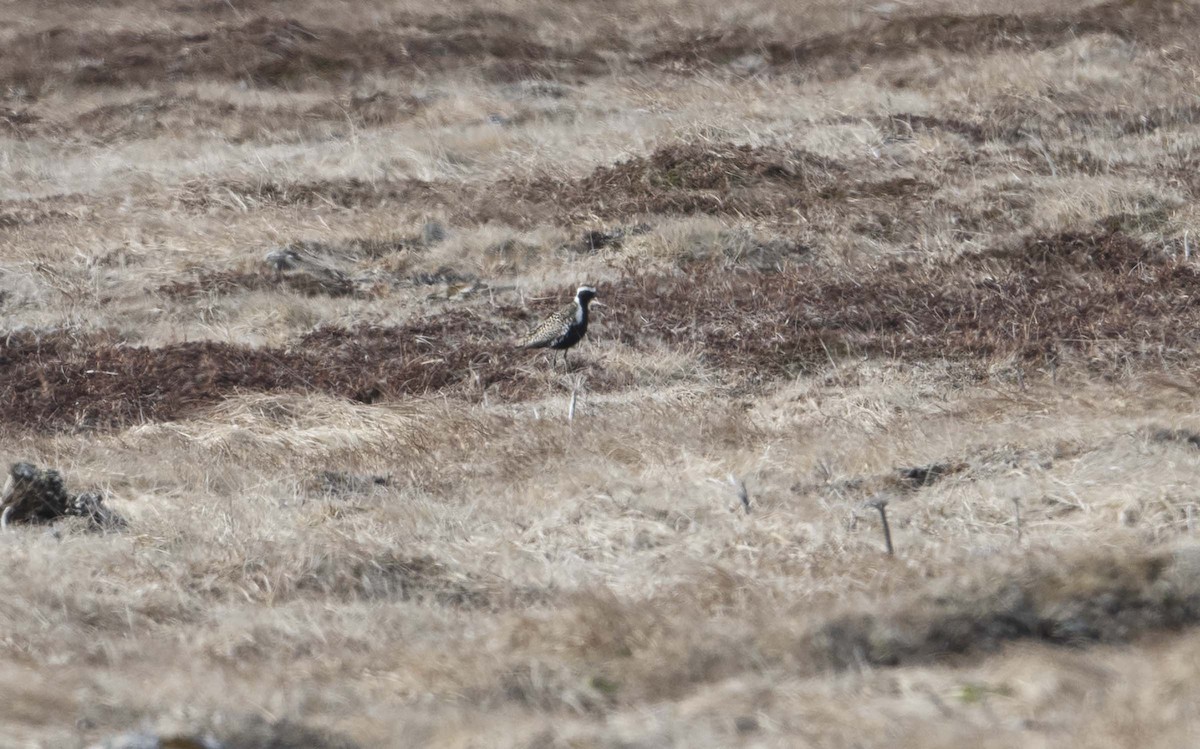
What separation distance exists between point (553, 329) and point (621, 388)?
0.85 meters

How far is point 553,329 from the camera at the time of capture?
12.3 metres

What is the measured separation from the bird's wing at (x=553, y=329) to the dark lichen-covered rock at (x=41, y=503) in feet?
16.4

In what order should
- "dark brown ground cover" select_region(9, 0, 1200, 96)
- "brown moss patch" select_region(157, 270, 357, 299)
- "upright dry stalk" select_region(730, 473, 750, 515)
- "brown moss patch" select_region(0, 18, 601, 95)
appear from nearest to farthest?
"upright dry stalk" select_region(730, 473, 750, 515) < "brown moss patch" select_region(157, 270, 357, 299) < "dark brown ground cover" select_region(9, 0, 1200, 96) < "brown moss patch" select_region(0, 18, 601, 95)

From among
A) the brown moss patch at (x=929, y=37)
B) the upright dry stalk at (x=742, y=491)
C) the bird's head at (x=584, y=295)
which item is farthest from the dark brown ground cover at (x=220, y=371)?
the brown moss patch at (x=929, y=37)

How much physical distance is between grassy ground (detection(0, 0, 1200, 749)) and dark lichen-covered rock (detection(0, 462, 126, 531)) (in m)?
0.41

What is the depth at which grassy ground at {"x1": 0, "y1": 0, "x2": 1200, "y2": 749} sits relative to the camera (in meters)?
5.13

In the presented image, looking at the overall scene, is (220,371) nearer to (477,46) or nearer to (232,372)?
(232,372)

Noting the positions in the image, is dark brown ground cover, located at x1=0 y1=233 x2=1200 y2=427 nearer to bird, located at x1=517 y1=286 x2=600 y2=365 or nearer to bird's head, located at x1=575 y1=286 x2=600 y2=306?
bird, located at x1=517 y1=286 x2=600 y2=365

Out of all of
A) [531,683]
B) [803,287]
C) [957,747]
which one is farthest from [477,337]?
[957,747]

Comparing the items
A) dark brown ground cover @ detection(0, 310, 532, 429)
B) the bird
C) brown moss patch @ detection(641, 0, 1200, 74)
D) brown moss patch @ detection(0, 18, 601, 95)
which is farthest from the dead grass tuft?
brown moss patch @ detection(0, 18, 601, 95)

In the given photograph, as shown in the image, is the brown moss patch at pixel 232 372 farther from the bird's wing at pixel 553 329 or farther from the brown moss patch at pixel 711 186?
the brown moss patch at pixel 711 186

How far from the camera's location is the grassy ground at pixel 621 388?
16.8 feet

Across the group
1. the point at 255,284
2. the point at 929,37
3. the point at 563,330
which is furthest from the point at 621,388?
the point at 929,37

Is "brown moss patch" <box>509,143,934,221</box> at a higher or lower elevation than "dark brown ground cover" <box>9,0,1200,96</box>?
lower
